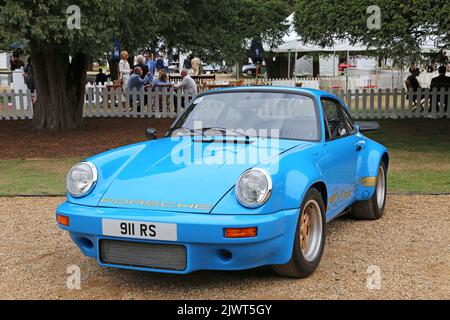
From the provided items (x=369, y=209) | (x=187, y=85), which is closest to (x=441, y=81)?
(x=187, y=85)

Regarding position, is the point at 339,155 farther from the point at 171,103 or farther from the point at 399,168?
the point at 171,103

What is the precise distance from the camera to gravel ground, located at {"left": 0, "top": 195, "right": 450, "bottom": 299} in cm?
414

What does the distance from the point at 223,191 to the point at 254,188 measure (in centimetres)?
22

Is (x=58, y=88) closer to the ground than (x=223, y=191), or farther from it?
farther from it

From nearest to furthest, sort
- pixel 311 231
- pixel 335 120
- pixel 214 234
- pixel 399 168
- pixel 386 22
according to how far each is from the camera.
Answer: pixel 214 234 < pixel 311 231 < pixel 335 120 < pixel 399 168 < pixel 386 22

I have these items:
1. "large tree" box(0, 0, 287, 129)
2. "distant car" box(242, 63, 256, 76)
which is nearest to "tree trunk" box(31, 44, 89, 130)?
"large tree" box(0, 0, 287, 129)

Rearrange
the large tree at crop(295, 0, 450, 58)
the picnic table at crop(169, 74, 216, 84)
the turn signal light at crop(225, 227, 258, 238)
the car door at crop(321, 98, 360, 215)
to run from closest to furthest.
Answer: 1. the turn signal light at crop(225, 227, 258, 238)
2. the car door at crop(321, 98, 360, 215)
3. the large tree at crop(295, 0, 450, 58)
4. the picnic table at crop(169, 74, 216, 84)

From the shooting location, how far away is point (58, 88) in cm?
1441

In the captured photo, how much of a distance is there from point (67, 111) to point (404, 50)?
8.37 m

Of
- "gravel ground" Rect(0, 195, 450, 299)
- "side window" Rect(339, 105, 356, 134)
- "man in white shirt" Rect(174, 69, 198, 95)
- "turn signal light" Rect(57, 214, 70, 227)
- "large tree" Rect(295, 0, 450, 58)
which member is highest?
"large tree" Rect(295, 0, 450, 58)

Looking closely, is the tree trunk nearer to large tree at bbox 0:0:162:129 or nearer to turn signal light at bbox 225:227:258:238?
large tree at bbox 0:0:162:129

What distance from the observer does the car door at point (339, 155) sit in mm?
4996

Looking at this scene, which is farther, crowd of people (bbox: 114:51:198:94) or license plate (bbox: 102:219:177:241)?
crowd of people (bbox: 114:51:198:94)

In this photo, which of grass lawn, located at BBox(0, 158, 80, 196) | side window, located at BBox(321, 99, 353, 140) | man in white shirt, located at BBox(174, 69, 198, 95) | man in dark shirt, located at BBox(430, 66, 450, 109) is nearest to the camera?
side window, located at BBox(321, 99, 353, 140)
